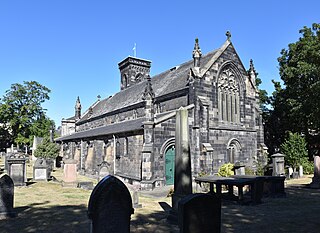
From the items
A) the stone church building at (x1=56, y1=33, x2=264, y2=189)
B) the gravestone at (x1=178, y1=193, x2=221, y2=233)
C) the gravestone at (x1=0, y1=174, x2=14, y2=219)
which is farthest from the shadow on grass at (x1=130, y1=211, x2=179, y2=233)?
the stone church building at (x1=56, y1=33, x2=264, y2=189)

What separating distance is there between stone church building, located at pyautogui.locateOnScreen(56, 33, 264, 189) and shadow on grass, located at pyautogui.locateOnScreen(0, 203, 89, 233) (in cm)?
776

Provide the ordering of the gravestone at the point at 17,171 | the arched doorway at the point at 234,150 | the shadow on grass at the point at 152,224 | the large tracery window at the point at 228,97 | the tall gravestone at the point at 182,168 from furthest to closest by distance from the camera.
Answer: the large tracery window at the point at 228,97, the arched doorway at the point at 234,150, the gravestone at the point at 17,171, the tall gravestone at the point at 182,168, the shadow on grass at the point at 152,224

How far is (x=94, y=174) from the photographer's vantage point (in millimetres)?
26875

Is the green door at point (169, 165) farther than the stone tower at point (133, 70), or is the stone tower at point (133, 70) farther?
the stone tower at point (133, 70)

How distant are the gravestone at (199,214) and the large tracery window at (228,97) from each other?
17218 mm

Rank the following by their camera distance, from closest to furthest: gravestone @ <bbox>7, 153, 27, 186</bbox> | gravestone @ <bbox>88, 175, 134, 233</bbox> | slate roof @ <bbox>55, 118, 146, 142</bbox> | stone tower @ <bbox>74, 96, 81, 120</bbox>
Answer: gravestone @ <bbox>88, 175, 134, 233</bbox> → gravestone @ <bbox>7, 153, 27, 186</bbox> → slate roof @ <bbox>55, 118, 146, 142</bbox> → stone tower @ <bbox>74, 96, 81, 120</bbox>

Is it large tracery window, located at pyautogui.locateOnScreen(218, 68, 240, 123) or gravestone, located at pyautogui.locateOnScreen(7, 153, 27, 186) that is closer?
gravestone, located at pyautogui.locateOnScreen(7, 153, 27, 186)

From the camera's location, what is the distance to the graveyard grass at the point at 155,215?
833 cm

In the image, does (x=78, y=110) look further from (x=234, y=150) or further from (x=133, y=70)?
(x=234, y=150)

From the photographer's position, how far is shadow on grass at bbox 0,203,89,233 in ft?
27.1

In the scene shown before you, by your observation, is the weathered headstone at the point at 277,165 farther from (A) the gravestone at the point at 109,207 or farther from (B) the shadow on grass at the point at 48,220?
(A) the gravestone at the point at 109,207

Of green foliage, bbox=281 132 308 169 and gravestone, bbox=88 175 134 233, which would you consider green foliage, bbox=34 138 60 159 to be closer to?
green foliage, bbox=281 132 308 169

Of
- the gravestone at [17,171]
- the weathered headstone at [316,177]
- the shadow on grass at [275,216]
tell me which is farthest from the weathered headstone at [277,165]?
the gravestone at [17,171]

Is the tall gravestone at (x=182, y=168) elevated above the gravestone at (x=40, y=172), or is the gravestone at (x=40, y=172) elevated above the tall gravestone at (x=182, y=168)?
the tall gravestone at (x=182, y=168)
